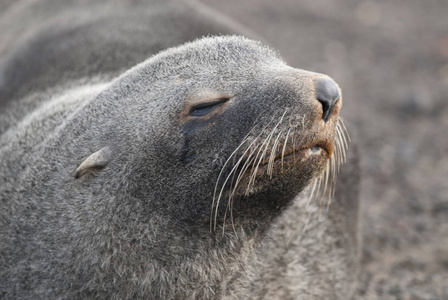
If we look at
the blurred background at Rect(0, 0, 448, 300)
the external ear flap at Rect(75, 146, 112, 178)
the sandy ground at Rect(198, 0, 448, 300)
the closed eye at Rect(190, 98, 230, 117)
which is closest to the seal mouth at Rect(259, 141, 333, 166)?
the closed eye at Rect(190, 98, 230, 117)

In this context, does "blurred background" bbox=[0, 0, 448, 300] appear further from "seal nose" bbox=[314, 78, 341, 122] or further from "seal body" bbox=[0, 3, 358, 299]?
"seal nose" bbox=[314, 78, 341, 122]

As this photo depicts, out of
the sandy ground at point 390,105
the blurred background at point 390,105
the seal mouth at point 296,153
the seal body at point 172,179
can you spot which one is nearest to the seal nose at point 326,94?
the seal body at point 172,179

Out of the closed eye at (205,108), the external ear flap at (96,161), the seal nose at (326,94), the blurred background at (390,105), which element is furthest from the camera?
the blurred background at (390,105)

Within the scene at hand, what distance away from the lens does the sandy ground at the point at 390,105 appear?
6035 millimetres

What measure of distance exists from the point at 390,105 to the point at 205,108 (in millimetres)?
5771

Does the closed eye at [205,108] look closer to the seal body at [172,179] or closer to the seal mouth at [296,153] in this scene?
the seal body at [172,179]

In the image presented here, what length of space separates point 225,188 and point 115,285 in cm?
88

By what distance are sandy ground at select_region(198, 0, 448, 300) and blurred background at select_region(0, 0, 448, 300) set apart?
0.04ft

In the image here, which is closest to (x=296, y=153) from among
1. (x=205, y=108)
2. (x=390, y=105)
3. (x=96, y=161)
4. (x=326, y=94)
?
A: (x=326, y=94)

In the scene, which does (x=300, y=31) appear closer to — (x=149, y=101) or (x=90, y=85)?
(x=90, y=85)

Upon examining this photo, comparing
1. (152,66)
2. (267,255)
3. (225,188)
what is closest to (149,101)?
(152,66)

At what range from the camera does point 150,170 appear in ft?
12.2

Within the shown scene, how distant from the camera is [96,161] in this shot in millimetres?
3785

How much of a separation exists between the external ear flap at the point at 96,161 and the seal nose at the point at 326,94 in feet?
4.23
